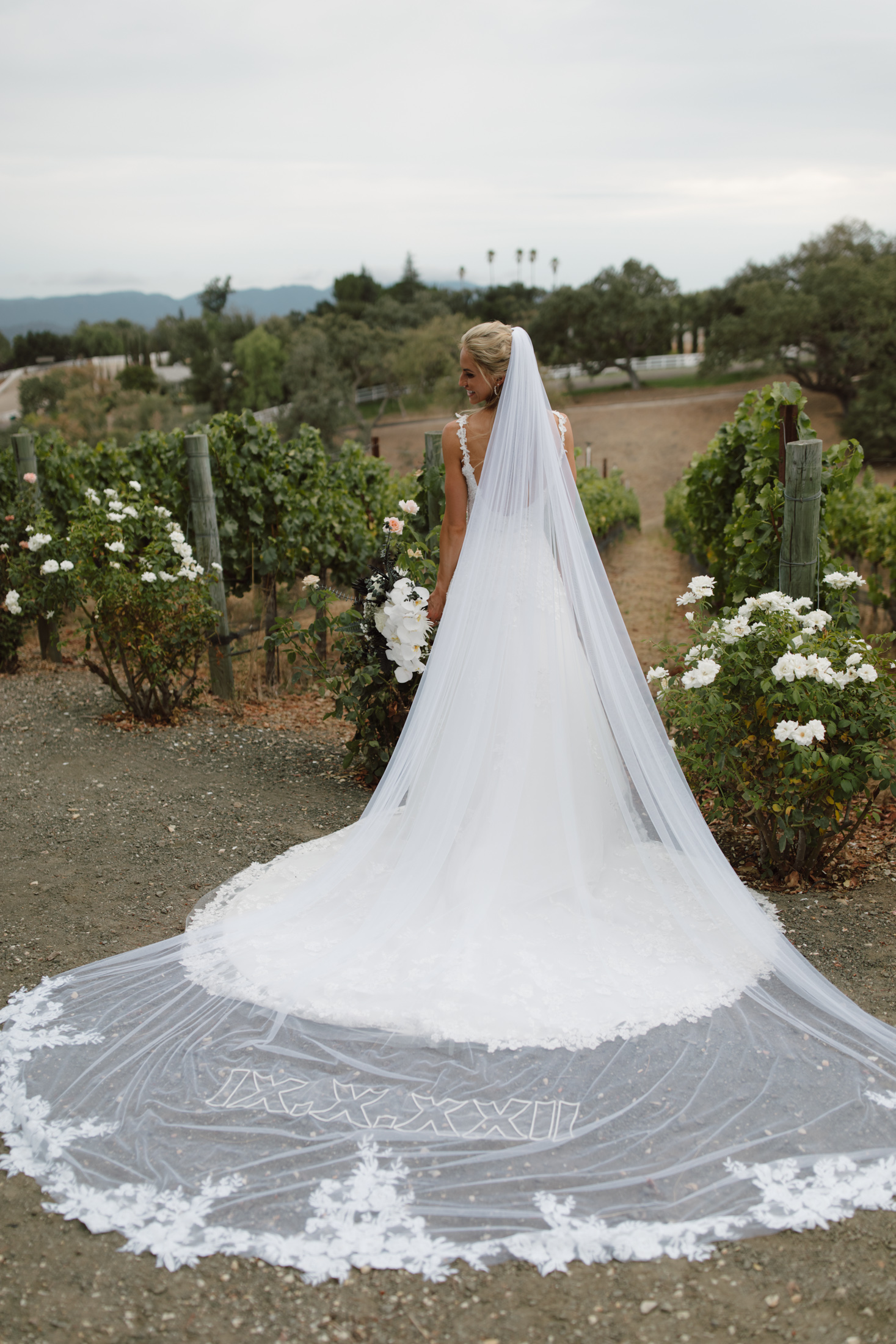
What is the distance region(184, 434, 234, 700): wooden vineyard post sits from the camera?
649 centimetres

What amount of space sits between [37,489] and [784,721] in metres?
6.78

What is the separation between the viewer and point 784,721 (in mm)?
3436

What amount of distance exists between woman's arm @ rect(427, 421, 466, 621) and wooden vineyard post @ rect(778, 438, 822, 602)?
5.15 ft

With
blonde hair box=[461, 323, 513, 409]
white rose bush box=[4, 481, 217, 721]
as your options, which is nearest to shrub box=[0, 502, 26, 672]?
white rose bush box=[4, 481, 217, 721]

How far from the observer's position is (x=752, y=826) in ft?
14.1

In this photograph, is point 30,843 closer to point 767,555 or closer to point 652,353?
point 767,555

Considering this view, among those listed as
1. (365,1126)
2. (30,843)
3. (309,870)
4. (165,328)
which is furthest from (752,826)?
(165,328)

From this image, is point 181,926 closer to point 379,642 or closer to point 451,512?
point 379,642

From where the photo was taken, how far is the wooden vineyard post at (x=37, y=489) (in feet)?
26.2

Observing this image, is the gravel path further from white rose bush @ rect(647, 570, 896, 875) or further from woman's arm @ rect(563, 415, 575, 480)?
woman's arm @ rect(563, 415, 575, 480)

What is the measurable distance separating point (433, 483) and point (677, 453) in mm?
33068

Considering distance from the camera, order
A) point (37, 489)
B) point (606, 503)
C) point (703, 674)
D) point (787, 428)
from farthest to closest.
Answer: point (606, 503) < point (37, 489) < point (787, 428) < point (703, 674)

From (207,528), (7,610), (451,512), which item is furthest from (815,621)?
(7,610)

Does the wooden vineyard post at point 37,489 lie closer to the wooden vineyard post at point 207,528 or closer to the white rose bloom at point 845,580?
the wooden vineyard post at point 207,528
